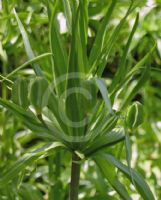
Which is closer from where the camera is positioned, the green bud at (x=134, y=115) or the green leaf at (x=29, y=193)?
the green bud at (x=134, y=115)

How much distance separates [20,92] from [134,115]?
0.47 ft

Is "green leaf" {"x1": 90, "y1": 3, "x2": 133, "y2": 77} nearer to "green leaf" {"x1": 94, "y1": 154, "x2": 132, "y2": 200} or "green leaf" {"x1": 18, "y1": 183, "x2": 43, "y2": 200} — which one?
"green leaf" {"x1": 94, "y1": 154, "x2": 132, "y2": 200}

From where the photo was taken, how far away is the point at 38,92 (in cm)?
60

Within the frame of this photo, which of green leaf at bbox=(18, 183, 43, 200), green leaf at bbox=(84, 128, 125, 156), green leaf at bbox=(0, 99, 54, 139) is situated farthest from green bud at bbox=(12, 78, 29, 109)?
green leaf at bbox=(18, 183, 43, 200)

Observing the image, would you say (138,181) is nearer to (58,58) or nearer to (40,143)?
(58,58)

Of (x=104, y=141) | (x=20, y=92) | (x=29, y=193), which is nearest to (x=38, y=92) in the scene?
(x=20, y=92)

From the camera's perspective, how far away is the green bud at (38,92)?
60cm

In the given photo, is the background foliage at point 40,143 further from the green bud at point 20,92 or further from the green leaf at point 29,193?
the green bud at point 20,92

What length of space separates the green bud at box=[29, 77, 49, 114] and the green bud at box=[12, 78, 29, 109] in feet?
0.07

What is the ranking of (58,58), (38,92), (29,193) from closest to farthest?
(38,92), (58,58), (29,193)

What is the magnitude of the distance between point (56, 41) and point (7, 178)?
7.7 inches

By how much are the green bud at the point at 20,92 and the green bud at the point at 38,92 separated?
22 mm

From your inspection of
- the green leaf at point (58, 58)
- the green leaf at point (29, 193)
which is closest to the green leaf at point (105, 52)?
the green leaf at point (58, 58)

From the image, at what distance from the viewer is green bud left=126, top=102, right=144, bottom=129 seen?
63 centimetres
